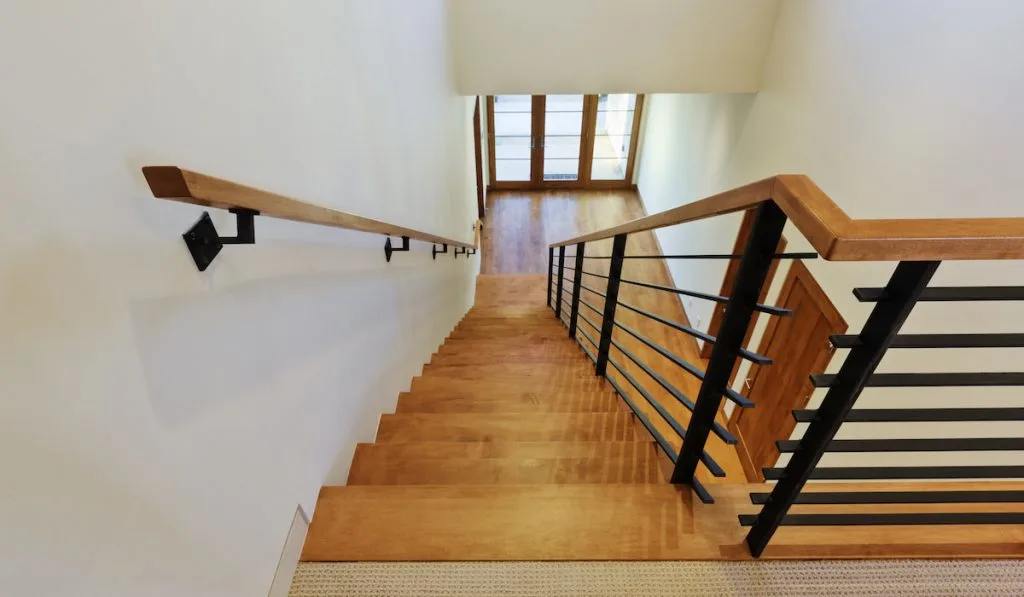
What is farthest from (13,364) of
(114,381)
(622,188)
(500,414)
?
(622,188)

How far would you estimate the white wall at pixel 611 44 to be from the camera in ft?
12.4

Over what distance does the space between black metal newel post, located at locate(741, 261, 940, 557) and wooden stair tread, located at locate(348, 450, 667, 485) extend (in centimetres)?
44

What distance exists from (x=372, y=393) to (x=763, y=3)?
3865 millimetres

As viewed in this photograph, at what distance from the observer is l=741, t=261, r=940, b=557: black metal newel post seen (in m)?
0.69

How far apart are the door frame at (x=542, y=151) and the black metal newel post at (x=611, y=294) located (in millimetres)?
5593

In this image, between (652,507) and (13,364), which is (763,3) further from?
(13,364)

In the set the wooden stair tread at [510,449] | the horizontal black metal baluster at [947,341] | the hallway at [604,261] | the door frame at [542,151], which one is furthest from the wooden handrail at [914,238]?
the door frame at [542,151]

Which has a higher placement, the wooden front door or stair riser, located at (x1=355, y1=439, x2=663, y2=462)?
stair riser, located at (x1=355, y1=439, x2=663, y2=462)

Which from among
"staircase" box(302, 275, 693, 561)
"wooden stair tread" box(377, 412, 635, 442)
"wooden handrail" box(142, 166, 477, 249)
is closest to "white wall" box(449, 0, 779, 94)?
"staircase" box(302, 275, 693, 561)

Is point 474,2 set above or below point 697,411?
above

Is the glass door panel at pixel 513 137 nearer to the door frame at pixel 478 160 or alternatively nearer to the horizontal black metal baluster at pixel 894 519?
the door frame at pixel 478 160

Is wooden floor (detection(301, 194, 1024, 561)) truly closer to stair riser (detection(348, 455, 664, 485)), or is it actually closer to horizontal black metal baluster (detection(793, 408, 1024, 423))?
stair riser (detection(348, 455, 664, 485))

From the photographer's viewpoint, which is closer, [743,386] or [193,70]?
[193,70]

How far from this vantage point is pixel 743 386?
3.86 meters
